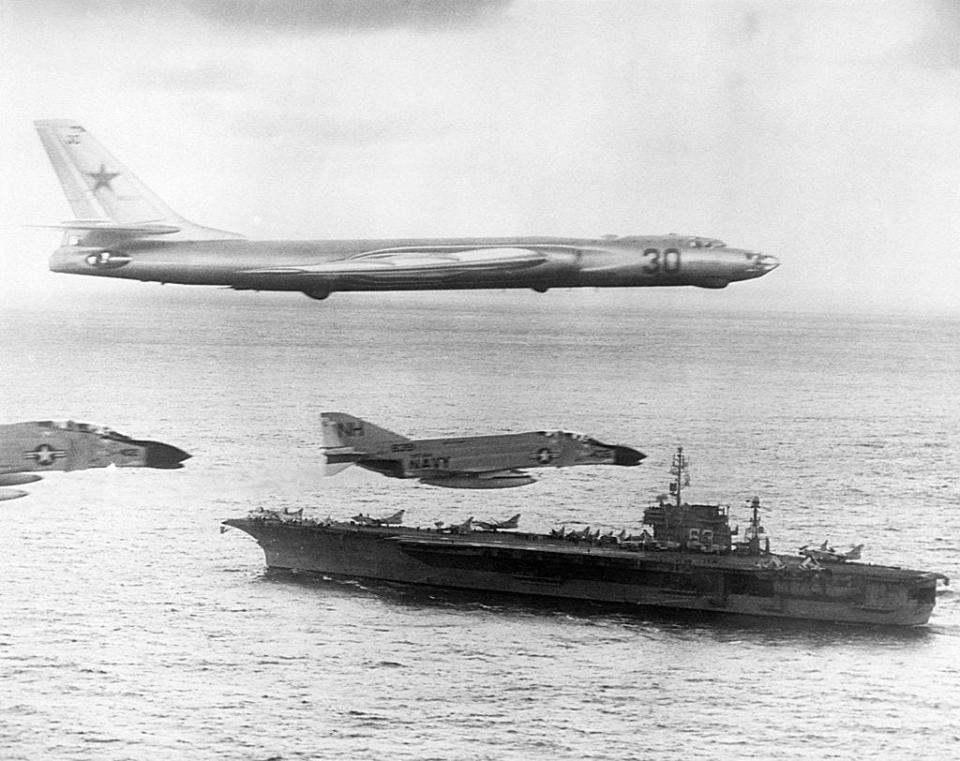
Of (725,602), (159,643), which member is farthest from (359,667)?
(725,602)

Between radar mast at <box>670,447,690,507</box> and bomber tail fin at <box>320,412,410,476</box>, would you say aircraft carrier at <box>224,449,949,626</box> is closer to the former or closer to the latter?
radar mast at <box>670,447,690,507</box>

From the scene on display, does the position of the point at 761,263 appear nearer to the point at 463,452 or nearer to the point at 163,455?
the point at 463,452

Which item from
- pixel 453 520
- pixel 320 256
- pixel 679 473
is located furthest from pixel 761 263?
pixel 453 520

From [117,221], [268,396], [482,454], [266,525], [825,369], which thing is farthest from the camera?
[825,369]

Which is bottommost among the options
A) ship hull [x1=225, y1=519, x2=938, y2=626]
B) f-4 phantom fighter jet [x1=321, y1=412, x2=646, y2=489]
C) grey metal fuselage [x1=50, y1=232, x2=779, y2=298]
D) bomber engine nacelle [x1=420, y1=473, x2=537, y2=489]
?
ship hull [x1=225, y1=519, x2=938, y2=626]

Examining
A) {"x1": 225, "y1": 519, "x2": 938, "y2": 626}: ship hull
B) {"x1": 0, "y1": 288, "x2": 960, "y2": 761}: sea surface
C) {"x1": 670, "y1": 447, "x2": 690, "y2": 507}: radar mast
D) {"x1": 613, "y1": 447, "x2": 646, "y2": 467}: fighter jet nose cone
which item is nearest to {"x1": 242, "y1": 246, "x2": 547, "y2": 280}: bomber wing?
{"x1": 0, "y1": 288, "x2": 960, "y2": 761}: sea surface

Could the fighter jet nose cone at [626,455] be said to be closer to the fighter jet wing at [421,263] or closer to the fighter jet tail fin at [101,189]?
the fighter jet wing at [421,263]

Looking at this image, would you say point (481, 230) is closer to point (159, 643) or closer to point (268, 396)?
point (268, 396)
